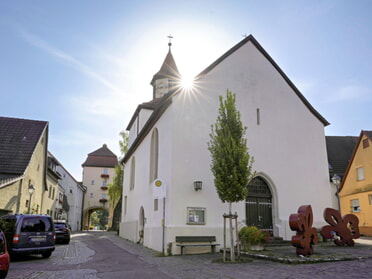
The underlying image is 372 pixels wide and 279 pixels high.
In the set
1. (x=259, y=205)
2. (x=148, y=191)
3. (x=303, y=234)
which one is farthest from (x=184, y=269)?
(x=148, y=191)

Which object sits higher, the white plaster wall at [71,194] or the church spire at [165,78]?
the church spire at [165,78]

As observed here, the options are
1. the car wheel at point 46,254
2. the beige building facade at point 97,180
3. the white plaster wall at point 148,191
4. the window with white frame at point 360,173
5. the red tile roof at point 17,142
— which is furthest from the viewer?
the beige building facade at point 97,180

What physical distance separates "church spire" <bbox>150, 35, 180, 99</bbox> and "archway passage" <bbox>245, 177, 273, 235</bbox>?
1591cm

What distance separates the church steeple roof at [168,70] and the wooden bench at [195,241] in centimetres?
2027

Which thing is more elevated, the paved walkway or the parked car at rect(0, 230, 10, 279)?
the parked car at rect(0, 230, 10, 279)

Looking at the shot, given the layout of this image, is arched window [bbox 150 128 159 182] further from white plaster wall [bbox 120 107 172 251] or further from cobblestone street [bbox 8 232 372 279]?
cobblestone street [bbox 8 232 372 279]

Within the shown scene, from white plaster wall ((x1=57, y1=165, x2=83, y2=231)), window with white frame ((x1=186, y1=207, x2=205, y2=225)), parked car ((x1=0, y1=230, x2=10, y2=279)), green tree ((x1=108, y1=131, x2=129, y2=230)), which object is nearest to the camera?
parked car ((x1=0, y1=230, x2=10, y2=279))

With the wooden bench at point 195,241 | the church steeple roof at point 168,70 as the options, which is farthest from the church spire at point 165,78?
the wooden bench at point 195,241

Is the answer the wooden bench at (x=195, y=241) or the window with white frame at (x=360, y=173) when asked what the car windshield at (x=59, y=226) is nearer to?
the wooden bench at (x=195, y=241)

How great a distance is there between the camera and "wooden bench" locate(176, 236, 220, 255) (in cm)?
1398

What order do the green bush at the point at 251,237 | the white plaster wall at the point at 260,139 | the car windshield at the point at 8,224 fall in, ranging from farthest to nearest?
the white plaster wall at the point at 260,139, the green bush at the point at 251,237, the car windshield at the point at 8,224

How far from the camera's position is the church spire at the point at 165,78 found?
31000 mm

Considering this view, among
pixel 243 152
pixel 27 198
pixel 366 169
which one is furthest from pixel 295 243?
pixel 27 198

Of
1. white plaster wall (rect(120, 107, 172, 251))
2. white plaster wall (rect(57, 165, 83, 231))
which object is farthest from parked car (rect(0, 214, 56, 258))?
white plaster wall (rect(57, 165, 83, 231))
